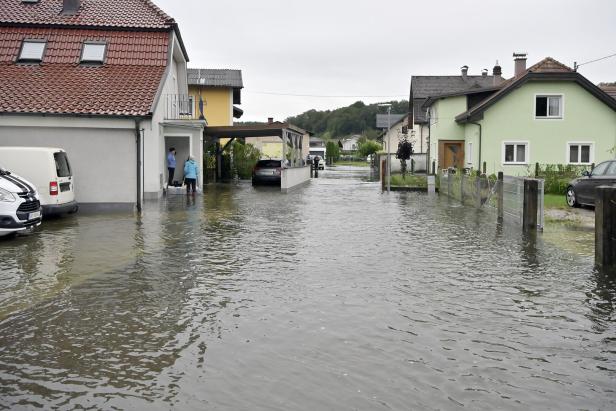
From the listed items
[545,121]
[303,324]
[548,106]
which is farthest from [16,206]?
[548,106]

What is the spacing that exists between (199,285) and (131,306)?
1407 millimetres

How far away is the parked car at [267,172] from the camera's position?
37.2 metres

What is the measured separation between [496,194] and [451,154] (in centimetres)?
2467

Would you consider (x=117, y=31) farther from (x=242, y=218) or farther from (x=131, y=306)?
(x=131, y=306)

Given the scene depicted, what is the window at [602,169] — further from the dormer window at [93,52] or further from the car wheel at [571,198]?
the dormer window at [93,52]

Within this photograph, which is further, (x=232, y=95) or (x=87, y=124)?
(x=232, y=95)

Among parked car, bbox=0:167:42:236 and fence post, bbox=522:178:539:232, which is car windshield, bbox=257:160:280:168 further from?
parked car, bbox=0:167:42:236

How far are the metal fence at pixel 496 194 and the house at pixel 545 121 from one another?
10032 mm

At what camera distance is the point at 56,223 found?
17.4 metres

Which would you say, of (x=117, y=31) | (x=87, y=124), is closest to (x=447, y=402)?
(x=87, y=124)

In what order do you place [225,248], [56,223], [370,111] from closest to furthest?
[225,248]
[56,223]
[370,111]

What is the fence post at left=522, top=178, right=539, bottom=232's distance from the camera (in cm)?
1563

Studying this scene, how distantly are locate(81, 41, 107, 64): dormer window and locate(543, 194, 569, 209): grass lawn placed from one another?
16435 mm

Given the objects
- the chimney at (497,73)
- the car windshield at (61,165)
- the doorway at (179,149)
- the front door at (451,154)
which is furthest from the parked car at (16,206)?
the chimney at (497,73)
